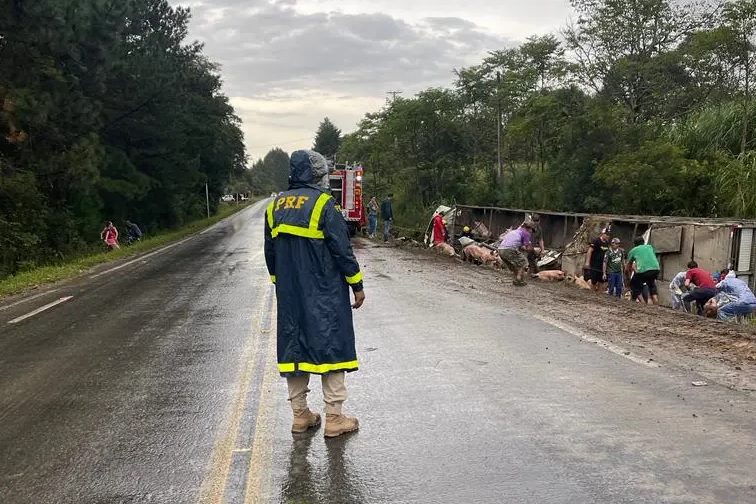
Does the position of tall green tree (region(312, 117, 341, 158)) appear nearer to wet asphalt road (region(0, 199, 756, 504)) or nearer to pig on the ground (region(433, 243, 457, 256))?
pig on the ground (region(433, 243, 457, 256))

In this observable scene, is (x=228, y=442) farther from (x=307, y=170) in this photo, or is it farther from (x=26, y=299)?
(x=26, y=299)

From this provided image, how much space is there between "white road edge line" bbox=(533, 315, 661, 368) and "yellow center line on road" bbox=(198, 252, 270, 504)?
3.82 metres

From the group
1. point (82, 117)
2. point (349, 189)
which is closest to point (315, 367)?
point (82, 117)

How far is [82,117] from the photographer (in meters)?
21.6

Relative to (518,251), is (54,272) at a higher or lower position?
lower

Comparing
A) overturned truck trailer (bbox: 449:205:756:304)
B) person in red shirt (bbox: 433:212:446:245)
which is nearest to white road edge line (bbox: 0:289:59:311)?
overturned truck trailer (bbox: 449:205:756:304)

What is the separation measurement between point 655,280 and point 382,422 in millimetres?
10662

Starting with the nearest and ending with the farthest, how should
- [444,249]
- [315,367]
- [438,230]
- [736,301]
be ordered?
1. [315,367]
2. [736,301]
3. [444,249]
4. [438,230]

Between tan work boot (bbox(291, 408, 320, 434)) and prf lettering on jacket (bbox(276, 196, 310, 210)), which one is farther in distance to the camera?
tan work boot (bbox(291, 408, 320, 434))

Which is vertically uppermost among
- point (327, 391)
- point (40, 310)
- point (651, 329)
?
point (327, 391)

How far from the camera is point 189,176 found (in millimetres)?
38625

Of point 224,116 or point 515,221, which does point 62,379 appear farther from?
point 224,116

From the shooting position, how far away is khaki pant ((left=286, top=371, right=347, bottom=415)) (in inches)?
185

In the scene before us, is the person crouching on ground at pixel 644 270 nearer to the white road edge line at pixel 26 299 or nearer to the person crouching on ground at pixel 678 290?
the person crouching on ground at pixel 678 290
